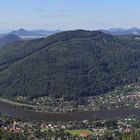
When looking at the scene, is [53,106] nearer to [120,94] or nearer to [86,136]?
[120,94]

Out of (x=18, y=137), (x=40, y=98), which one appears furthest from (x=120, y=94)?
(x=18, y=137)

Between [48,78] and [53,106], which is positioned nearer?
[53,106]

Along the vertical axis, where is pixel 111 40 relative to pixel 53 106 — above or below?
above

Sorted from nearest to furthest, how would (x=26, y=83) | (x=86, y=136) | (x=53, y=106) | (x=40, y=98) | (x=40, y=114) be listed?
1. (x=86, y=136)
2. (x=40, y=114)
3. (x=53, y=106)
4. (x=40, y=98)
5. (x=26, y=83)

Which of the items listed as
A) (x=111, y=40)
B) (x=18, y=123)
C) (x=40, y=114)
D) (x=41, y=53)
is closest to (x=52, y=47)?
(x=41, y=53)

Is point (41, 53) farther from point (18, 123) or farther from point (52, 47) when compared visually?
point (18, 123)

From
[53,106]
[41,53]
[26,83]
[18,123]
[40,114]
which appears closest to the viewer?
[18,123]
